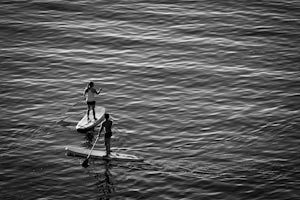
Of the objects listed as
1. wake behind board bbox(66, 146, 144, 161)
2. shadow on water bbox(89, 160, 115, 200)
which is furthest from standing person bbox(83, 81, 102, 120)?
shadow on water bbox(89, 160, 115, 200)

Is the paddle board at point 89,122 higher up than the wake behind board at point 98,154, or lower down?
higher up

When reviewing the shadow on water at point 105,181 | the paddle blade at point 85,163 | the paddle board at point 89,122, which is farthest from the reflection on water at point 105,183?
the paddle board at point 89,122

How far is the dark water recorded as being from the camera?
27.3 metres

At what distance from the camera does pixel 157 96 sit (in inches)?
1468

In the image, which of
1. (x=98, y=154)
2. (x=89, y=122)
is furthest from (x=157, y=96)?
(x=98, y=154)

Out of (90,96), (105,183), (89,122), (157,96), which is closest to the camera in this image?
(105,183)

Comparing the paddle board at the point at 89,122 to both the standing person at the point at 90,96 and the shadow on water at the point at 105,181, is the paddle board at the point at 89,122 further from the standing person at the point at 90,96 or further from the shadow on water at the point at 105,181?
the shadow on water at the point at 105,181

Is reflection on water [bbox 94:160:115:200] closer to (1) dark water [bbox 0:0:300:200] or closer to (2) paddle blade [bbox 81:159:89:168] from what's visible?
(1) dark water [bbox 0:0:300:200]

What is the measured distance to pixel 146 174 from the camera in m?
27.8

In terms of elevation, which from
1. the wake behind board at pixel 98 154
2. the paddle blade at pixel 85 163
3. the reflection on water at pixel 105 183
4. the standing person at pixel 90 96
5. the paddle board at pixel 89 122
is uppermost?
the standing person at pixel 90 96

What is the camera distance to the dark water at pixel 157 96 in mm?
27312

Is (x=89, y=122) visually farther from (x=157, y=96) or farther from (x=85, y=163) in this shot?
(x=157, y=96)

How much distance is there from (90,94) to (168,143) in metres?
5.79

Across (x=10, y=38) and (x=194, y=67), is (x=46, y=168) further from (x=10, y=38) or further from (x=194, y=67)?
(x=10, y=38)
